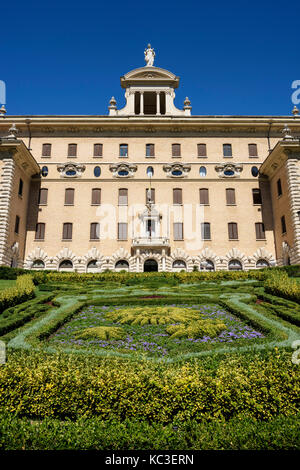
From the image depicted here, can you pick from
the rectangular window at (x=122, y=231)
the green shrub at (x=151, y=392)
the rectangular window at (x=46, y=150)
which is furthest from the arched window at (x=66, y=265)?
the green shrub at (x=151, y=392)

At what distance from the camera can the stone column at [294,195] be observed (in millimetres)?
26047

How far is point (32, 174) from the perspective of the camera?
3159 centimetres

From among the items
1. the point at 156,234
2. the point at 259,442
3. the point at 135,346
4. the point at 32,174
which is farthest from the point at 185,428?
the point at 32,174

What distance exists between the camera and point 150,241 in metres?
29.1

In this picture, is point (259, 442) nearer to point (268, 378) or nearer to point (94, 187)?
point (268, 378)

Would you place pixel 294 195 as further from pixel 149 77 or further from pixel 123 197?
pixel 149 77

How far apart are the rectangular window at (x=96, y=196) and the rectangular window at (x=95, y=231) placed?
2089mm

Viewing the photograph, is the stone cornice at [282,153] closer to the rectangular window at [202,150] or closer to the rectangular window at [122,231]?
the rectangular window at [202,150]

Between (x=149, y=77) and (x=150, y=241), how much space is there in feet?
65.6

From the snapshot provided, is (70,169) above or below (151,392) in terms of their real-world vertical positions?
above

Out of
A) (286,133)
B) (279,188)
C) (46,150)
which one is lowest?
(279,188)

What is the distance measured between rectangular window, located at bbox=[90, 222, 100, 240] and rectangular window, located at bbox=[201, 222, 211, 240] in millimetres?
10223

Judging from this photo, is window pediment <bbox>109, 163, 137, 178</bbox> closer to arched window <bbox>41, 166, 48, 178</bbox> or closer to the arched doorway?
arched window <bbox>41, 166, 48, 178</bbox>

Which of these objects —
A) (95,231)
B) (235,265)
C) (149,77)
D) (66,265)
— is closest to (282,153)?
(235,265)
